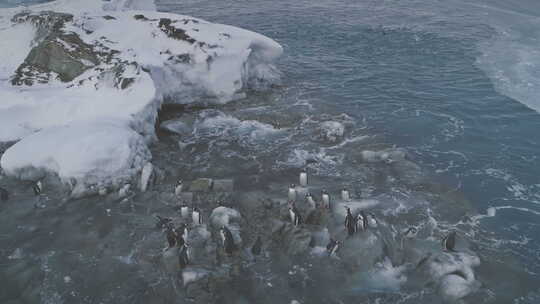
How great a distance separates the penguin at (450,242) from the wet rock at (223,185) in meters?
8.33

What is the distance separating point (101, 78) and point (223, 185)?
30.8 ft

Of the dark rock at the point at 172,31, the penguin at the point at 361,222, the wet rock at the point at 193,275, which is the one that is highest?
the dark rock at the point at 172,31

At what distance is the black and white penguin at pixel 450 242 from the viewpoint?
48.0 ft

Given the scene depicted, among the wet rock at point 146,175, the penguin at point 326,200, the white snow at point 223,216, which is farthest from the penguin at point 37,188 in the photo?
the penguin at point 326,200

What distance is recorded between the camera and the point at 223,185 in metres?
18.5

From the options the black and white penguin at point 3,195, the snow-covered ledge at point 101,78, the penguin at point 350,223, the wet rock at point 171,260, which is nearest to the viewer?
the wet rock at point 171,260

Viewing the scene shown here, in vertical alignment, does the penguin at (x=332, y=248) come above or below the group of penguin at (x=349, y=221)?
below

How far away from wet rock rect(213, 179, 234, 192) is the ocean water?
38 cm

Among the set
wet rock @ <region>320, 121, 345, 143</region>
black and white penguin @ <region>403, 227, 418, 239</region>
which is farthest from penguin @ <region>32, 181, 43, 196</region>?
black and white penguin @ <region>403, 227, 418, 239</region>

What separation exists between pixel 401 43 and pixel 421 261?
23836 millimetres

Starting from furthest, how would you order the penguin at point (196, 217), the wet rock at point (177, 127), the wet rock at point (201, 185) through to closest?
1. the wet rock at point (177, 127)
2. the wet rock at point (201, 185)
3. the penguin at point (196, 217)

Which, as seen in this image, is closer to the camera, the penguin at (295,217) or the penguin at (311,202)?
the penguin at (295,217)

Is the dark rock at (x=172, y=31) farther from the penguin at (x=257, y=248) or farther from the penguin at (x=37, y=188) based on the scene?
the penguin at (x=257, y=248)

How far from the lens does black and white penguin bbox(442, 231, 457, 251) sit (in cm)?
1462
